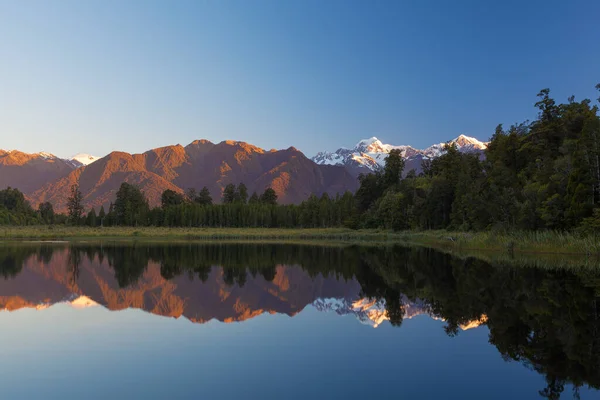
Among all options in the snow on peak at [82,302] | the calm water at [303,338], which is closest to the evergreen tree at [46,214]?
the calm water at [303,338]

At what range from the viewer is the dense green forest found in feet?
145

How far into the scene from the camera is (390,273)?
29.8m

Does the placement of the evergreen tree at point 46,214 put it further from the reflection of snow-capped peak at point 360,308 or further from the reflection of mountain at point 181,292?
the reflection of snow-capped peak at point 360,308

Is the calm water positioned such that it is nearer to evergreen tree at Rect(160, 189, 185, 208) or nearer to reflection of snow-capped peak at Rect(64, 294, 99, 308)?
reflection of snow-capped peak at Rect(64, 294, 99, 308)

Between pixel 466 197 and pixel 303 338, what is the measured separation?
6180cm

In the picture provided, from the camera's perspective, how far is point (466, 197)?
70.2 m

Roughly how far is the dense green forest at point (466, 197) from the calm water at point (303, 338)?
2173 centimetres

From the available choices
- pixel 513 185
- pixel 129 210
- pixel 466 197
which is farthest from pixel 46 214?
pixel 513 185

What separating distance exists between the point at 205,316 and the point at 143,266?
745 inches

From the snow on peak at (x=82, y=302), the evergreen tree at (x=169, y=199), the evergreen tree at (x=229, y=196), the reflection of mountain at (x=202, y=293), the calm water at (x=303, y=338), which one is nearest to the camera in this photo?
the calm water at (x=303, y=338)

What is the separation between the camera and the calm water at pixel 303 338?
9461mm

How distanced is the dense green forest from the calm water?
855 inches

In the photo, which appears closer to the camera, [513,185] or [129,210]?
[513,185]

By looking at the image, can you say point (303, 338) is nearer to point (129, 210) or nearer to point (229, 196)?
point (129, 210)
